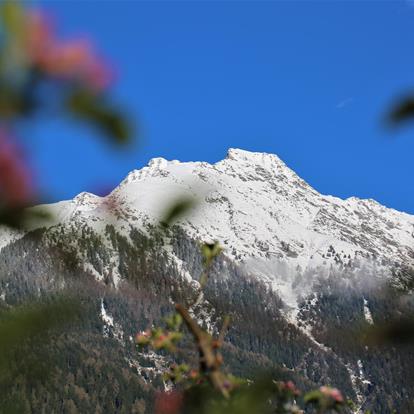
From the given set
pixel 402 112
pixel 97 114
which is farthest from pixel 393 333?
pixel 97 114

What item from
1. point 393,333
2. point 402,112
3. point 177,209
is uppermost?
point 402,112

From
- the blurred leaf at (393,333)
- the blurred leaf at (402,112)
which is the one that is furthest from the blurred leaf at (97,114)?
the blurred leaf at (393,333)

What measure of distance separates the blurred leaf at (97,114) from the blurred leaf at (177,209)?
32 cm

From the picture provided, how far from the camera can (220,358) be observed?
6.12ft

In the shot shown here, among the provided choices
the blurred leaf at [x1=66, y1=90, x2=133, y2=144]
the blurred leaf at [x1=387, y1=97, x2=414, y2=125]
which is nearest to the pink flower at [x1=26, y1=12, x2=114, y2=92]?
the blurred leaf at [x1=66, y1=90, x2=133, y2=144]

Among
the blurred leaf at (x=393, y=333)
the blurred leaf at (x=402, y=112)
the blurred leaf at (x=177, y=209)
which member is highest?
the blurred leaf at (x=402, y=112)

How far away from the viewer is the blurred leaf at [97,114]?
123 centimetres

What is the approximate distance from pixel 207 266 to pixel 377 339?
616 millimetres

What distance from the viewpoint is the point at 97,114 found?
4.03 ft

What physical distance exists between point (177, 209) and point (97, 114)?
0.41 m

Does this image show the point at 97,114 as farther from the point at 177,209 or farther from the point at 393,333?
the point at 393,333

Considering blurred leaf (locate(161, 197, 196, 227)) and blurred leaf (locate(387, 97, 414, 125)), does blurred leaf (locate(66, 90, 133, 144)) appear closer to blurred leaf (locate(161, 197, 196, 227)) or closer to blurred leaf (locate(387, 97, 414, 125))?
blurred leaf (locate(161, 197, 196, 227))

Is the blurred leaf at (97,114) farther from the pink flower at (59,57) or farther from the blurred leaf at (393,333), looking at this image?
the blurred leaf at (393,333)

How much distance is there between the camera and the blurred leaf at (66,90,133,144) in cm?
123
